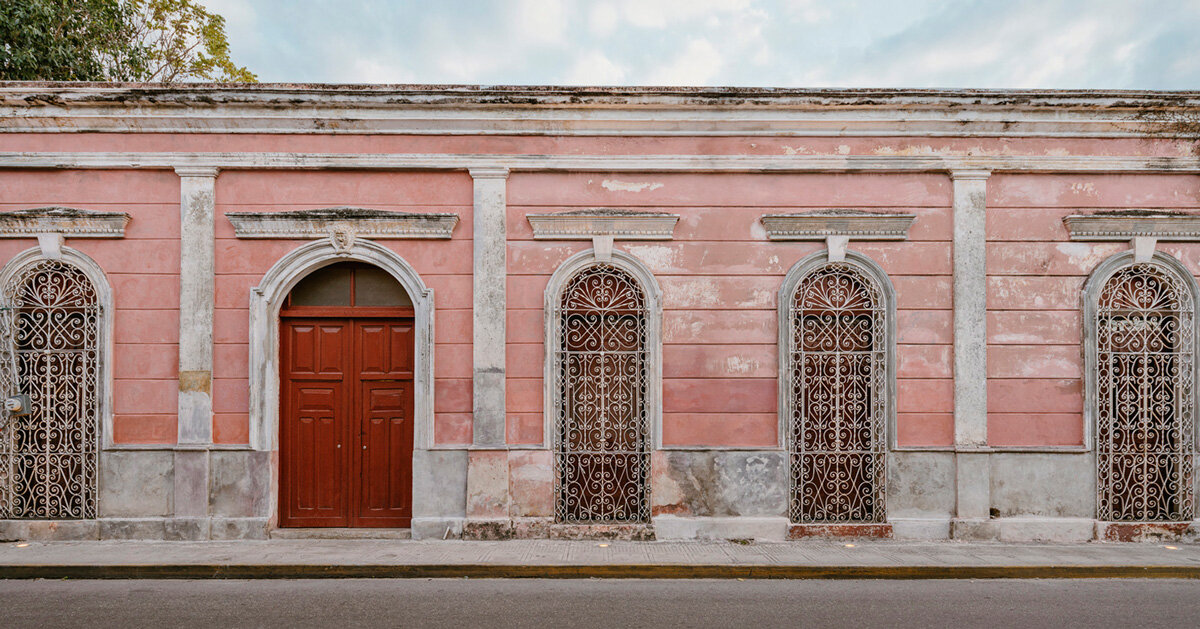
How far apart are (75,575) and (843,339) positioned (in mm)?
7080

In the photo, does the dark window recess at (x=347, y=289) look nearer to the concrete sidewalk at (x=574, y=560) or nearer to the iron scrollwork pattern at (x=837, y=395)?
the concrete sidewalk at (x=574, y=560)

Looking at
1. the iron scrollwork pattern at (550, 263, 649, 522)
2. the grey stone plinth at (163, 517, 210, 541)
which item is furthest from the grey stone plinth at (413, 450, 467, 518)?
the grey stone plinth at (163, 517, 210, 541)

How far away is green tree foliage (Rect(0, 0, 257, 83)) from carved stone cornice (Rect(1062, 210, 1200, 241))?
10643 mm

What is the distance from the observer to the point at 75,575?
581 cm

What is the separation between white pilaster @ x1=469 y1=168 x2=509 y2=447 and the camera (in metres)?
6.84

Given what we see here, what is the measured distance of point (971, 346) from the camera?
6.89m

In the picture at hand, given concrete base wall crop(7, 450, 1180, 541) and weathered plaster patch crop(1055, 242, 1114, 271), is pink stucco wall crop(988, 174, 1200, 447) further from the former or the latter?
concrete base wall crop(7, 450, 1180, 541)

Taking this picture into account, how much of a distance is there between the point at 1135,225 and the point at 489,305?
636 centimetres

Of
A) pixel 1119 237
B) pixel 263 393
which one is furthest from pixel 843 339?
pixel 263 393

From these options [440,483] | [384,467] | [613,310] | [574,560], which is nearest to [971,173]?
[613,310]

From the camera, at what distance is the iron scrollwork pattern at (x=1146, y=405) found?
22.6 ft

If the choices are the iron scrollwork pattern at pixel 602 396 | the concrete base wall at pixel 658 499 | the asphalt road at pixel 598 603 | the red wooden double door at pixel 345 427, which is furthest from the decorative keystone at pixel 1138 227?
the red wooden double door at pixel 345 427

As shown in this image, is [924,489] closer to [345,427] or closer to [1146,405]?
[1146,405]

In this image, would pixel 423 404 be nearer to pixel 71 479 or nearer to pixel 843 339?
pixel 71 479
